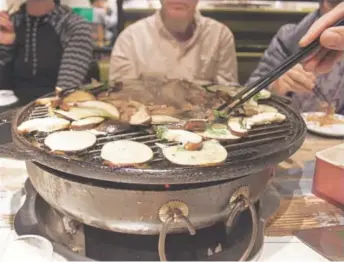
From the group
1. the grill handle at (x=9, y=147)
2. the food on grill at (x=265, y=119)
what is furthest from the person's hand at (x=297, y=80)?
the grill handle at (x=9, y=147)

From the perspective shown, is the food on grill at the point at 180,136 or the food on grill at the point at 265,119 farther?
the food on grill at the point at 265,119

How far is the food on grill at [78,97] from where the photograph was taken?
192 centimetres

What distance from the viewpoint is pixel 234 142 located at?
1.60m

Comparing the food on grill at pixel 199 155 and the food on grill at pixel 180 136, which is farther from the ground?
the food on grill at pixel 180 136

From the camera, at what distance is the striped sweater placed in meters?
3.95

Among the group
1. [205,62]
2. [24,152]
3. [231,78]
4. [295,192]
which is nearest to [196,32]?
[205,62]

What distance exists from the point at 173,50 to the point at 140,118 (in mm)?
1904

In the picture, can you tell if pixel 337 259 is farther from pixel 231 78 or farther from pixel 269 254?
pixel 231 78

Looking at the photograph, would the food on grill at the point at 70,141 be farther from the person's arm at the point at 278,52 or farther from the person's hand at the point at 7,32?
the person's hand at the point at 7,32

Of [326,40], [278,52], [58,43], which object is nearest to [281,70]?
[326,40]

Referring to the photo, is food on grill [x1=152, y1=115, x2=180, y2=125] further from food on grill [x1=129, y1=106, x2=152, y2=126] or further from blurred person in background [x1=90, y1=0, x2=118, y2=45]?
blurred person in background [x1=90, y1=0, x2=118, y2=45]

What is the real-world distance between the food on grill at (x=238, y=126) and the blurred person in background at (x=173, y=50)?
1703 mm

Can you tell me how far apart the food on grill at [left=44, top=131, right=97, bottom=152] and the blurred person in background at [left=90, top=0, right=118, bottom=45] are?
3.51 metres

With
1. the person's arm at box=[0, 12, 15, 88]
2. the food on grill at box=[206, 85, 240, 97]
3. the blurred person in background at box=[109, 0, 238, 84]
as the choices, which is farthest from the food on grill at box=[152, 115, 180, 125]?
the person's arm at box=[0, 12, 15, 88]
